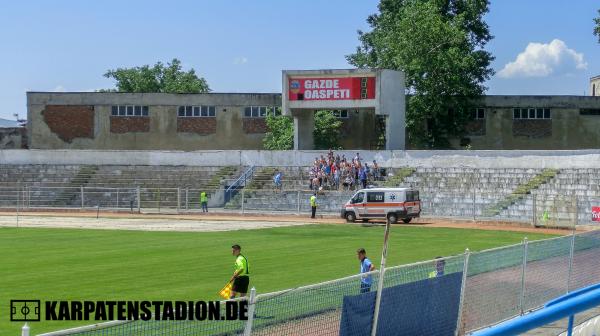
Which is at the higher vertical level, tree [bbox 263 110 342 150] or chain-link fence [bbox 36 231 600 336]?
tree [bbox 263 110 342 150]

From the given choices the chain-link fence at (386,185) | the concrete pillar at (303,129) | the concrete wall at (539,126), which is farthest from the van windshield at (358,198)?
the concrete wall at (539,126)

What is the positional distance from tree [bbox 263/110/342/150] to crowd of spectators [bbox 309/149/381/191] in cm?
1276

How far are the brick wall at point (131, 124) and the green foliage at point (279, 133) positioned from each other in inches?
406

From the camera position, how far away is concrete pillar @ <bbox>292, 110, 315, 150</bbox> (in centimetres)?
6494

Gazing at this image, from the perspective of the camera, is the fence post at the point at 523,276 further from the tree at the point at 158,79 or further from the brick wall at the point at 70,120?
the tree at the point at 158,79

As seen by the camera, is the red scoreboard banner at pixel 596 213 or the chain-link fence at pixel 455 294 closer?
the chain-link fence at pixel 455 294

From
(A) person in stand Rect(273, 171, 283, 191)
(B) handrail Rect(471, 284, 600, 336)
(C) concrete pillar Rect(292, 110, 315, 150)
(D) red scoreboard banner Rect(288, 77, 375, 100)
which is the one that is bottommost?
(B) handrail Rect(471, 284, 600, 336)

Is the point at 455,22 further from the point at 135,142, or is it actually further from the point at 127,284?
the point at 127,284

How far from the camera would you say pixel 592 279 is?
19000mm

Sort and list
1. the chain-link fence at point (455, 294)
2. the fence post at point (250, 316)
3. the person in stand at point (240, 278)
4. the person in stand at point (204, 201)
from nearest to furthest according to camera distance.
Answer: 1. the fence post at point (250, 316)
2. the chain-link fence at point (455, 294)
3. the person in stand at point (240, 278)
4. the person in stand at point (204, 201)

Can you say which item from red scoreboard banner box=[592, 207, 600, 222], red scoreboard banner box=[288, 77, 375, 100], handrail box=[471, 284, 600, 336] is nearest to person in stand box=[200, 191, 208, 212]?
red scoreboard banner box=[288, 77, 375, 100]

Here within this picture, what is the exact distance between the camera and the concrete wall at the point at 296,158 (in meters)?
57.7

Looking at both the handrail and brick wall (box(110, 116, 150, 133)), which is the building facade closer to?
brick wall (box(110, 116, 150, 133))

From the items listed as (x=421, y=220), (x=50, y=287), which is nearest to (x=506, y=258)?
(x=50, y=287)
